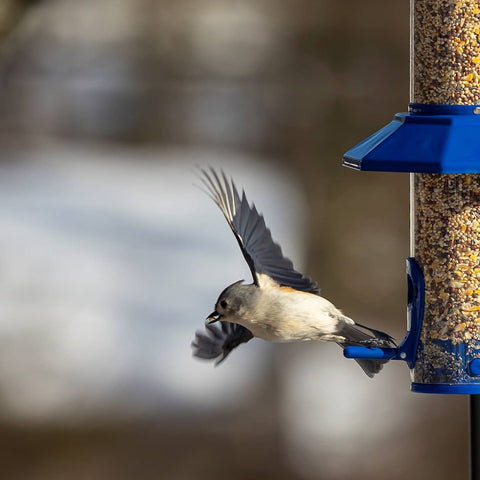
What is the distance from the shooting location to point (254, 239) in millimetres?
2309

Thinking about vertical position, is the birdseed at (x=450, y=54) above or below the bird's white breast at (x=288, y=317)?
above

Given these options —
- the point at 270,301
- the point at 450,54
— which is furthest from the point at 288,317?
the point at 450,54

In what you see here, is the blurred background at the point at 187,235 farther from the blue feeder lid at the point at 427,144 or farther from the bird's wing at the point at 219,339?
the blue feeder lid at the point at 427,144

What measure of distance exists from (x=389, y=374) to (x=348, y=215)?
2.62ft

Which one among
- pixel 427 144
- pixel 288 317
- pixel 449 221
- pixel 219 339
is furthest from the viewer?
pixel 219 339

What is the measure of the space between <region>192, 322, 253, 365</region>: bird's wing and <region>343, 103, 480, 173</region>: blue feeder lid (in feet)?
1.81

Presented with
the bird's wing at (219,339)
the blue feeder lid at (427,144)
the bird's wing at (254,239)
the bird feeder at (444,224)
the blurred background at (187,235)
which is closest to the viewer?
the blue feeder lid at (427,144)

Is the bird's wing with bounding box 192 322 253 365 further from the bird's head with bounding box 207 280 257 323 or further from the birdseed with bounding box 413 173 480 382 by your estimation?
the birdseed with bounding box 413 173 480 382

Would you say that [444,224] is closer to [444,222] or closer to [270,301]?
[444,222]

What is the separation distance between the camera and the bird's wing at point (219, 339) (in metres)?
2.42

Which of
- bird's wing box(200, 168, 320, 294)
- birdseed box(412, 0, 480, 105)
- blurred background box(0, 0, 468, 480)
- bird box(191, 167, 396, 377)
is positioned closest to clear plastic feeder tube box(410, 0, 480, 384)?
birdseed box(412, 0, 480, 105)

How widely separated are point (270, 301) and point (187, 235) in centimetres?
304

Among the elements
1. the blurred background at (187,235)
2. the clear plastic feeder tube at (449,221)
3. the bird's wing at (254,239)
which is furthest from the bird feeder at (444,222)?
the blurred background at (187,235)

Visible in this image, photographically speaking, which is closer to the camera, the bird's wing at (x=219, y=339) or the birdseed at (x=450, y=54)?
the birdseed at (x=450, y=54)
